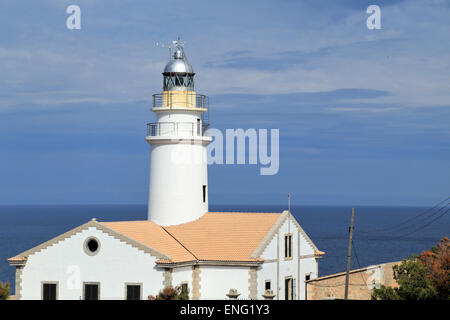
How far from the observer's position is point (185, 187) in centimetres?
4981

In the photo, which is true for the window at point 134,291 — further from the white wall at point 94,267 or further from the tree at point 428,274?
the tree at point 428,274

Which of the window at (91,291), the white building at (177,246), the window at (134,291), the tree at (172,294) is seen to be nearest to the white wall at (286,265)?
the white building at (177,246)

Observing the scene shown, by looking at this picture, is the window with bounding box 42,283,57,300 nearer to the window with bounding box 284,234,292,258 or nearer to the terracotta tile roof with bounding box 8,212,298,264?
the terracotta tile roof with bounding box 8,212,298,264

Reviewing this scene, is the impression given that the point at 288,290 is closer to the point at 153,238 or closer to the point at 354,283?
the point at 354,283

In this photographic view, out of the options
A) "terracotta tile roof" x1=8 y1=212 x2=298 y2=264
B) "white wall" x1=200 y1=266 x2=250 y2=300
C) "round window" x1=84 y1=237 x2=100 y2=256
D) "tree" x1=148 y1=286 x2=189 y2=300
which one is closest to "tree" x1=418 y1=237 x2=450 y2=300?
"terracotta tile roof" x1=8 y1=212 x2=298 y2=264

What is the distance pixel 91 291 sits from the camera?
4397 cm

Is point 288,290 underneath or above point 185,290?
above

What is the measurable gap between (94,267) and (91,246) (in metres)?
1.09

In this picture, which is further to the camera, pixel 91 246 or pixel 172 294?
pixel 91 246

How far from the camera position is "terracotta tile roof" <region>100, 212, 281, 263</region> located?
4488 cm

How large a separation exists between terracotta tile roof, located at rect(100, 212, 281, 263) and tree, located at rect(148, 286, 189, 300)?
1468 millimetres

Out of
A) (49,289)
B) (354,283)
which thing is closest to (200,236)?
(49,289)

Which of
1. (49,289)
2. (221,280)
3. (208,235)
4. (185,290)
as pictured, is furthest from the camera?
(208,235)
